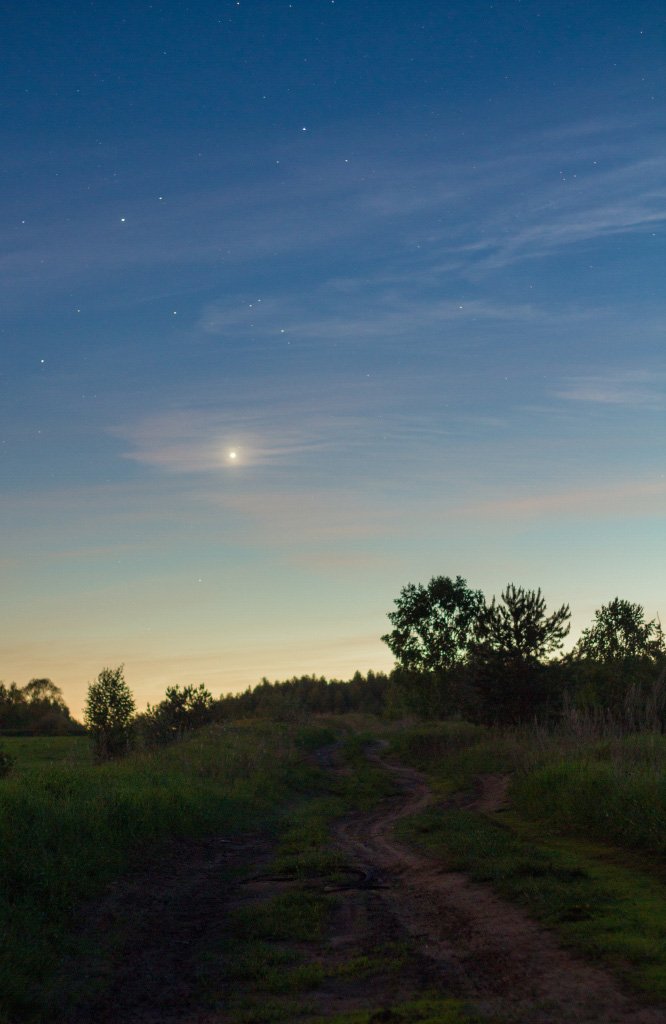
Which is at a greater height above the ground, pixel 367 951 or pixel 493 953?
pixel 367 951

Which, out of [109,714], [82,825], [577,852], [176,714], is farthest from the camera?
[176,714]

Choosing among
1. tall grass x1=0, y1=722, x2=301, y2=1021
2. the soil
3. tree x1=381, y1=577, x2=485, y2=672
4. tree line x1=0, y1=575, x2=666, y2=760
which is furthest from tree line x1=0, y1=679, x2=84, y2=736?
the soil

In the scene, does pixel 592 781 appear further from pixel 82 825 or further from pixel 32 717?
pixel 32 717

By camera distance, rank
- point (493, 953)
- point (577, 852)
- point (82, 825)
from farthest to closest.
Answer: point (577, 852)
point (82, 825)
point (493, 953)

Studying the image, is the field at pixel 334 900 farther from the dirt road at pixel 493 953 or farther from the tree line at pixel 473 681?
the tree line at pixel 473 681

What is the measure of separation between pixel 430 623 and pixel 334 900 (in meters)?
50.6

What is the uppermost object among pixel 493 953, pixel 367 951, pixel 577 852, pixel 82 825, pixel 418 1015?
pixel 82 825

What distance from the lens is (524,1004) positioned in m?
6.13

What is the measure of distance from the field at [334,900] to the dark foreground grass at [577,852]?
0.04 meters

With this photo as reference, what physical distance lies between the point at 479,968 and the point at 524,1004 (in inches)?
40.3

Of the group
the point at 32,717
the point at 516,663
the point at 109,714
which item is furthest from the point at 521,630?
the point at 32,717

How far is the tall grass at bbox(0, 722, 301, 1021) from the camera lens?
8133 millimetres

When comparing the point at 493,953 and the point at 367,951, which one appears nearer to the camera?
the point at 493,953

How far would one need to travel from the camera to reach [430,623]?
197 feet
